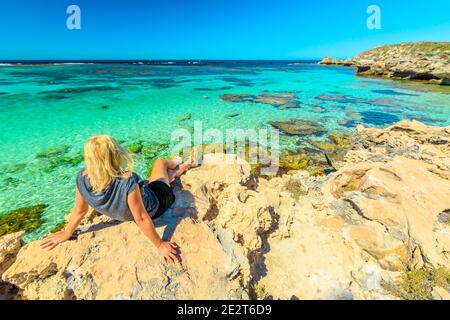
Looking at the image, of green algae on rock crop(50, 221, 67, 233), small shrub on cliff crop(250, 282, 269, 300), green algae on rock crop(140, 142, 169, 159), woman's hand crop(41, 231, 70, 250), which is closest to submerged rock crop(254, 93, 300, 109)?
green algae on rock crop(140, 142, 169, 159)

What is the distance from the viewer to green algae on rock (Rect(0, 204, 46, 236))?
582 cm

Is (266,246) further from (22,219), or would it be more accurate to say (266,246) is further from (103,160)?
(22,219)

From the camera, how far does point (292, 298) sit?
138 inches

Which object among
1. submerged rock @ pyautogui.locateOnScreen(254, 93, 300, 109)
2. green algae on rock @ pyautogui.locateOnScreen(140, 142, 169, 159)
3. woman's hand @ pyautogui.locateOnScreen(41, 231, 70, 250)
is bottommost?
green algae on rock @ pyautogui.locateOnScreen(140, 142, 169, 159)

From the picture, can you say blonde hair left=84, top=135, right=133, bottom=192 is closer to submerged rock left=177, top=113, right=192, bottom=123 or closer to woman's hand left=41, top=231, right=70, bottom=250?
woman's hand left=41, top=231, right=70, bottom=250

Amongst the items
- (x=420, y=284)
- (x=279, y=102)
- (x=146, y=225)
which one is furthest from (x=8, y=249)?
(x=279, y=102)

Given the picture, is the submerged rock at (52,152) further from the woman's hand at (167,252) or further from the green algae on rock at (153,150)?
the woman's hand at (167,252)

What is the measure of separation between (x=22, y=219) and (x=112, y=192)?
187 inches

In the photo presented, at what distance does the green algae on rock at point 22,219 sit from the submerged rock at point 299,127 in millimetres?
10333

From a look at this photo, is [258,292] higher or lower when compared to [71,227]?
lower

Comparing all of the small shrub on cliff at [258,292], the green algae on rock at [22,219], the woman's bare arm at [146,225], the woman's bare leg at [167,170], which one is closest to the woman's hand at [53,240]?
the woman's bare arm at [146,225]

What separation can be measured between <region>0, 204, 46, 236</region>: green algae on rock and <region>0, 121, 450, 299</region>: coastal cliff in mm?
2988

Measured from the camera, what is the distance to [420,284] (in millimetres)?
3652

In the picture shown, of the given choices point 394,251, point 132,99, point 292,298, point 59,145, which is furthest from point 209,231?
point 132,99
